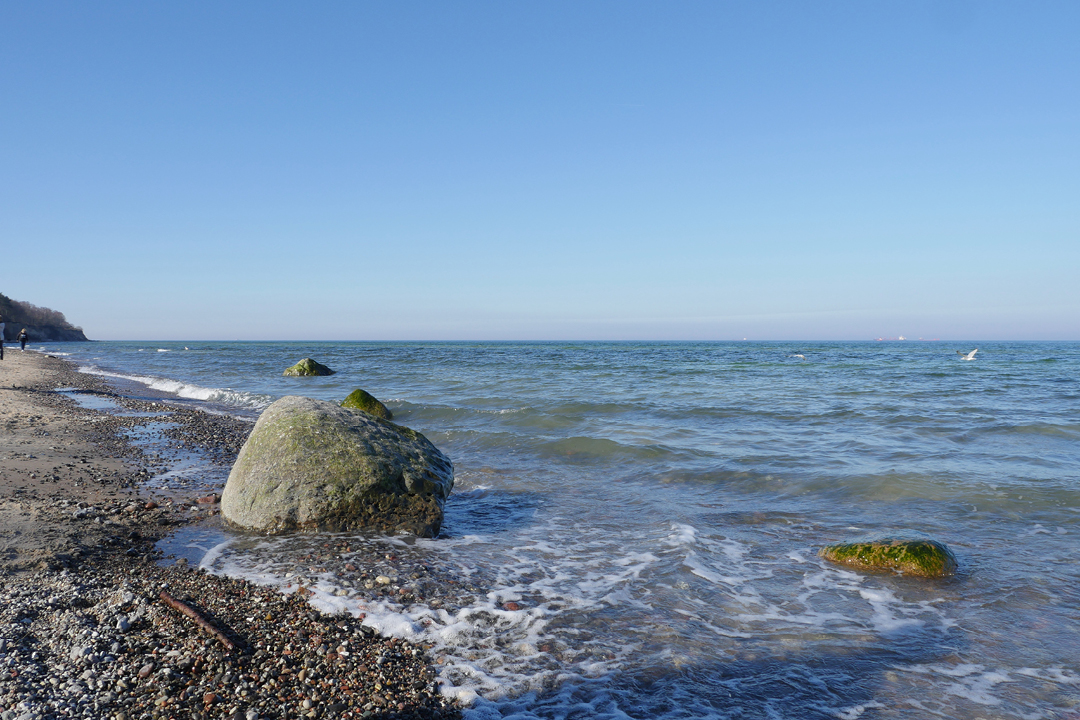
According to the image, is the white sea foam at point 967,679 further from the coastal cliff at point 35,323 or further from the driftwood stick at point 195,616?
the coastal cliff at point 35,323

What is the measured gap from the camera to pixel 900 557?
Result: 5555 millimetres

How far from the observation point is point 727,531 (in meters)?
6.75

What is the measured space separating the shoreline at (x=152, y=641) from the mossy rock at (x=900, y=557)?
4.31m

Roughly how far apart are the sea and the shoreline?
331 mm

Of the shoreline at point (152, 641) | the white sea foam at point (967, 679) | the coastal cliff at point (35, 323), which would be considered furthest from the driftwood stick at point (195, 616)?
the coastal cliff at point (35, 323)

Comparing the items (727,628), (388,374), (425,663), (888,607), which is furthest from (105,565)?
(388,374)

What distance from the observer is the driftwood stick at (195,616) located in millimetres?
3639

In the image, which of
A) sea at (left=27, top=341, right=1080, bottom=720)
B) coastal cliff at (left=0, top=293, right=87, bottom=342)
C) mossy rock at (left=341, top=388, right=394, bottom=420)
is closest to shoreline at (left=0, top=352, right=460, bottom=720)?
sea at (left=27, top=341, right=1080, bottom=720)

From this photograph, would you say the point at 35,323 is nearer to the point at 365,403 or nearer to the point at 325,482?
the point at 365,403

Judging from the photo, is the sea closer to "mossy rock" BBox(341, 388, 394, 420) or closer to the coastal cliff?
"mossy rock" BBox(341, 388, 394, 420)

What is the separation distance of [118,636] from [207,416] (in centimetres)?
1232

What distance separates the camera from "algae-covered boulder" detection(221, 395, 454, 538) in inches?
244

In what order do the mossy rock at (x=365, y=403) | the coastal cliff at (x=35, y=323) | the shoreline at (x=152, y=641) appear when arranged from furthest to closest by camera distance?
the coastal cliff at (x=35, y=323) < the mossy rock at (x=365, y=403) < the shoreline at (x=152, y=641)

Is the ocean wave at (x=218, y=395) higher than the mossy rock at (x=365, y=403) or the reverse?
the reverse
